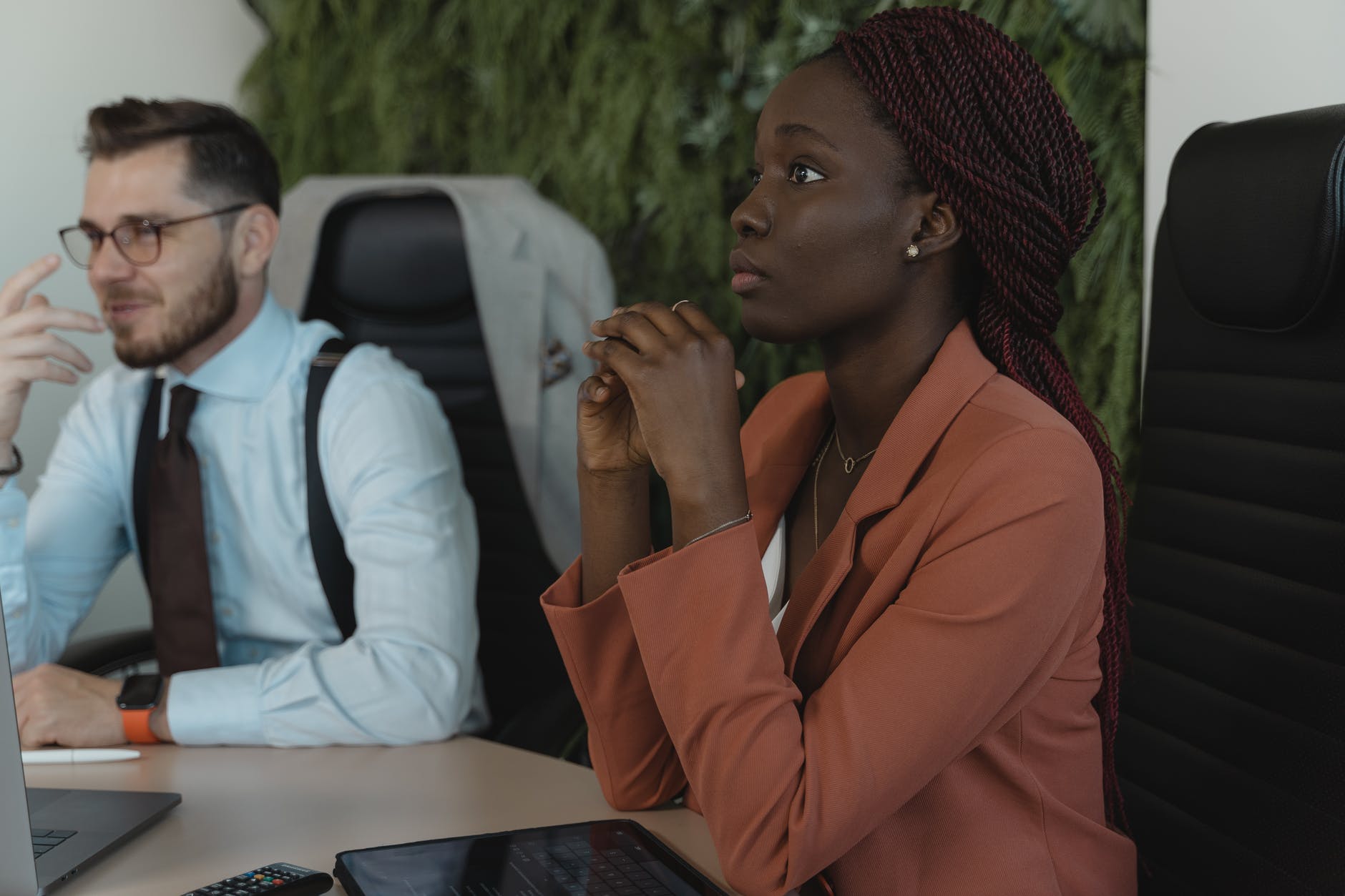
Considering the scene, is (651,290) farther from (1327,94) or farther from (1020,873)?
(1020,873)

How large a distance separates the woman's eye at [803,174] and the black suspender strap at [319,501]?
89 cm

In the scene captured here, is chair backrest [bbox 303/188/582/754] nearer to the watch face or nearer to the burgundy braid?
the watch face

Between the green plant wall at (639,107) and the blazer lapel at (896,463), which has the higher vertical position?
the green plant wall at (639,107)

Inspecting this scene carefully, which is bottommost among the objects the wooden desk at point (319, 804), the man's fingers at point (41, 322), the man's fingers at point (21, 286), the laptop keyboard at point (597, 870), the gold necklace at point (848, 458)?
the wooden desk at point (319, 804)

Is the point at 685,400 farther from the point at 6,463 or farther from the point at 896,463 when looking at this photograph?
the point at 6,463

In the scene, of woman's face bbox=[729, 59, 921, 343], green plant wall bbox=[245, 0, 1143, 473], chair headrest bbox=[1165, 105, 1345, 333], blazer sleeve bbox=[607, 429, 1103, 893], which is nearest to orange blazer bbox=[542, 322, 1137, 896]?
blazer sleeve bbox=[607, 429, 1103, 893]

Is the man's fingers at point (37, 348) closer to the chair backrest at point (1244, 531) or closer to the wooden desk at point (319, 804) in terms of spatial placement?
the wooden desk at point (319, 804)

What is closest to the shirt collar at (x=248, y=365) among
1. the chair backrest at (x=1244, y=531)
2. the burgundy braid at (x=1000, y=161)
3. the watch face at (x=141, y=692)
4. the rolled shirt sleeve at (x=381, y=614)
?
the rolled shirt sleeve at (x=381, y=614)

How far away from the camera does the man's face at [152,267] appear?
1.71m

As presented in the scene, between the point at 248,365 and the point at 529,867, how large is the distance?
1.05 m

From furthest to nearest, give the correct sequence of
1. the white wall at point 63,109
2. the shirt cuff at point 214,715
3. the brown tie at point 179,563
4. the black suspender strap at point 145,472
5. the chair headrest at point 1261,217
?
the white wall at point 63,109 < the black suspender strap at point 145,472 < the brown tie at point 179,563 < the shirt cuff at point 214,715 < the chair headrest at point 1261,217

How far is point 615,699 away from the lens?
3.84 ft

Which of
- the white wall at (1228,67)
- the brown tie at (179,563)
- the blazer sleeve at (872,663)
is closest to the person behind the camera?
the blazer sleeve at (872,663)

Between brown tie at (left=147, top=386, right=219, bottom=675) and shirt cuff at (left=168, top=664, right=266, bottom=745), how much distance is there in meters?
0.31
